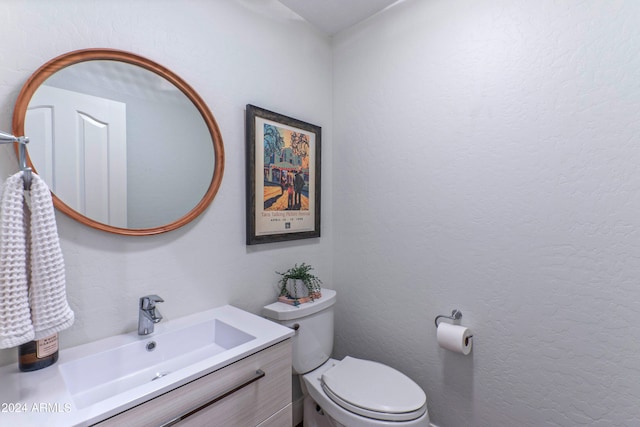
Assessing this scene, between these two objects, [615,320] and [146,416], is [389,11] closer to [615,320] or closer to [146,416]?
[615,320]

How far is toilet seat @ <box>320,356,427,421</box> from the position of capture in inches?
48.1

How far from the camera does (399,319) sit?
68.0 inches

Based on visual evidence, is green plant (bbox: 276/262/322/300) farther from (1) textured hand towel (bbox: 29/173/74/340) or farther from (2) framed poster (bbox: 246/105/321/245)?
(1) textured hand towel (bbox: 29/173/74/340)

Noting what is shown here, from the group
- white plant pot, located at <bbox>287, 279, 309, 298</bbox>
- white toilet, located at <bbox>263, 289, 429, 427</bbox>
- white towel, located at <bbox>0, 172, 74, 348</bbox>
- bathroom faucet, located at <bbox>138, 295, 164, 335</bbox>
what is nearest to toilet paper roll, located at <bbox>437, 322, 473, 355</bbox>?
white toilet, located at <bbox>263, 289, 429, 427</bbox>

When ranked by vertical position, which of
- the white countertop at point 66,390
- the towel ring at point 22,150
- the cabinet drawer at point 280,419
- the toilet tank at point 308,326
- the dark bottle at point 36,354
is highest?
the towel ring at point 22,150

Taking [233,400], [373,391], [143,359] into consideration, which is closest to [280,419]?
[233,400]

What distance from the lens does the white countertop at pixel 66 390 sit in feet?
2.25

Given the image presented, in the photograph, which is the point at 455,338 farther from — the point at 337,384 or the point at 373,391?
the point at 337,384

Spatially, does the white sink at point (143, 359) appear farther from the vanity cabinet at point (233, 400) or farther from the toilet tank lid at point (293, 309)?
the toilet tank lid at point (293, 309)

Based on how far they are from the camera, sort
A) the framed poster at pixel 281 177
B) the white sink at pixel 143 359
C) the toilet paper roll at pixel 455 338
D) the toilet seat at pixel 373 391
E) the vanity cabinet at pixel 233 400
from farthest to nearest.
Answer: the framed poster at pixel 281 177 < the toilet paper roll at pixel 455 338 < the toilet seat at pixel 373 391 < the white sink at pixel 143 359 < the vanity cabinet at pixel 233 400

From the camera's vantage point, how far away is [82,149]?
1.04m

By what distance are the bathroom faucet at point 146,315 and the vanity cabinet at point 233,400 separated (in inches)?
13.5

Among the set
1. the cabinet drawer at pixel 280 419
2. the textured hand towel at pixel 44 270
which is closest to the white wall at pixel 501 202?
the cabinet drawer at pixel 280 419

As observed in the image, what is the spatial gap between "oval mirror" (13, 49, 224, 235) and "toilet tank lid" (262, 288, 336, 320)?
595 mm
